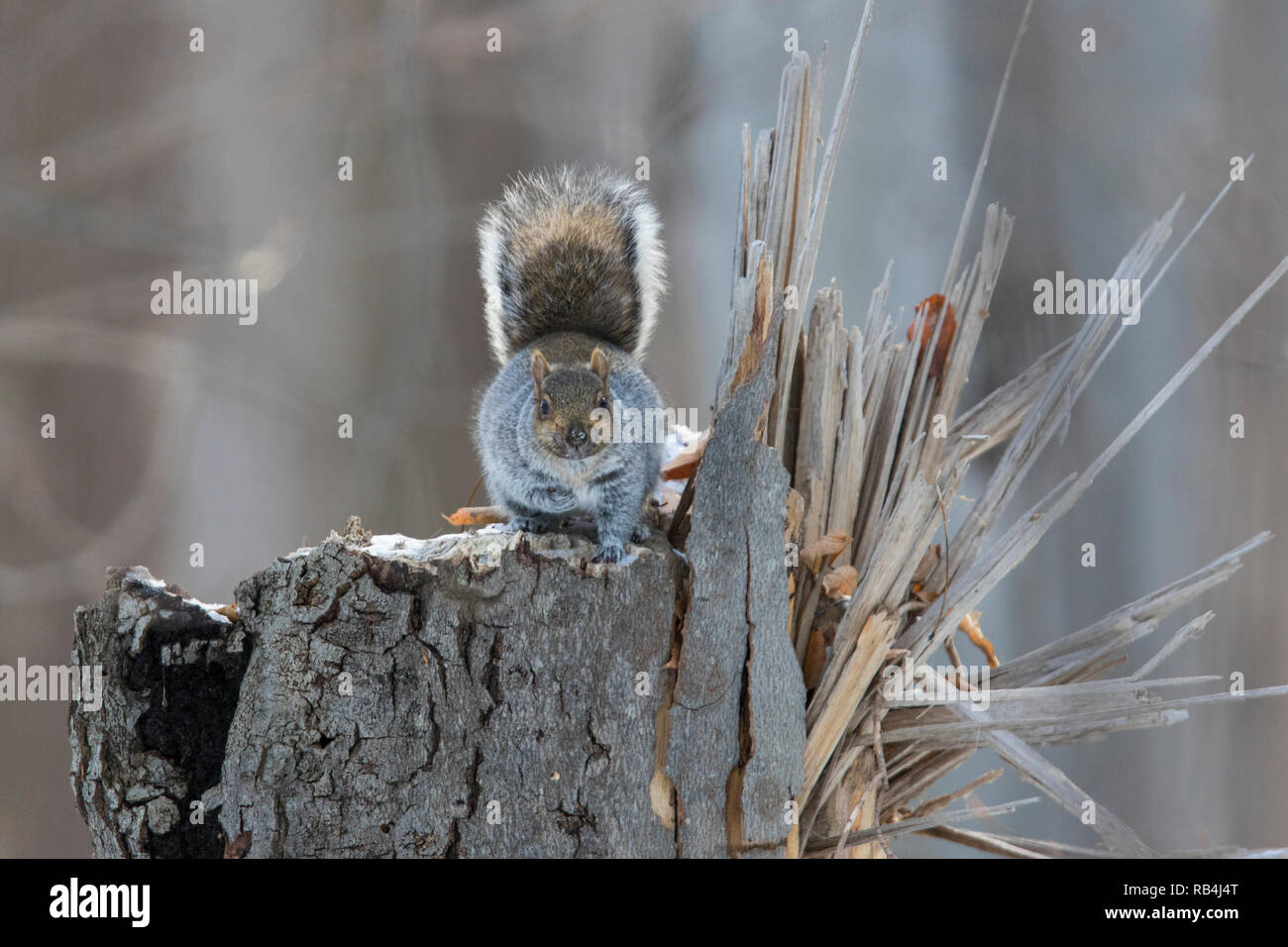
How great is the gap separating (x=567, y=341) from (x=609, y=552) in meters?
0.32

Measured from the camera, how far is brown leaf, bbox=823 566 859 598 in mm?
852

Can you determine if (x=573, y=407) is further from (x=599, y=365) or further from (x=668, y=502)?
(x=668, y=502)

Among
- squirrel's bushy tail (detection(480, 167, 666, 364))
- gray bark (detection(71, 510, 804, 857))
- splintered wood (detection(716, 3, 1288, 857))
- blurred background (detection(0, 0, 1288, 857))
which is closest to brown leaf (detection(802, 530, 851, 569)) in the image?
splintered wood (detection(716, 3, 1288, 857))

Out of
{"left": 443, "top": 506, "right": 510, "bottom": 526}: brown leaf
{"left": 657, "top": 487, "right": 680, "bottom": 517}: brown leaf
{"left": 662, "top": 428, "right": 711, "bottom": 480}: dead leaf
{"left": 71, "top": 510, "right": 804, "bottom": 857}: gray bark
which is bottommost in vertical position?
{"left": 71, "top": 510, "right": 804, "bottom": 857}: gray bark

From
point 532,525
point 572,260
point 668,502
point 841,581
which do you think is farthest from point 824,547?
point 572,260

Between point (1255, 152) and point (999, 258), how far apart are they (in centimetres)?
76

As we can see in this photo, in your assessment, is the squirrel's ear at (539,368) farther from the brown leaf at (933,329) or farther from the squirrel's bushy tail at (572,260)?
the brown leaf at (933,329)

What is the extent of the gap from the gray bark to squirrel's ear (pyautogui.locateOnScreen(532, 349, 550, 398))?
0.79 feet

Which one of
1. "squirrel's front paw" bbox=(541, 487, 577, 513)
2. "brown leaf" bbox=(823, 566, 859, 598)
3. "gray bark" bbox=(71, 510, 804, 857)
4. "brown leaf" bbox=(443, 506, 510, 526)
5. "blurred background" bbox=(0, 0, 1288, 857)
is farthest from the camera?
"blurred background" bbox=(0, 0, 1288, 857)

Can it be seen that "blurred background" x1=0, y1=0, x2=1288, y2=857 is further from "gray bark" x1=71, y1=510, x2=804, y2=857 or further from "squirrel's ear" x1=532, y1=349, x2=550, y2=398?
"gray bark" x1=71, y1=510, x2=804, y2=857

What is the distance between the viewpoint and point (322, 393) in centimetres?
164

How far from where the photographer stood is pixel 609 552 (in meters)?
0.80

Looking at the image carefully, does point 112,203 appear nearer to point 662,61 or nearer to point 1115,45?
point 662,61

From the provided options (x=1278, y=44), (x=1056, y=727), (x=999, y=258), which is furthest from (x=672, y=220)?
(x=1056, y=727)
